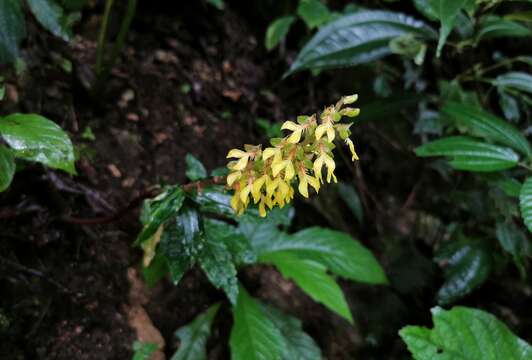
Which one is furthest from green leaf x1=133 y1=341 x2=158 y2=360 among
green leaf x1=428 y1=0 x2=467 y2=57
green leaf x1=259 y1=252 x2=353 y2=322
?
green leaf x1=428 y1=0 x2=467 y2=57

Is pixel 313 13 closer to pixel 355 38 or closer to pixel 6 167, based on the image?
pixel 355 38

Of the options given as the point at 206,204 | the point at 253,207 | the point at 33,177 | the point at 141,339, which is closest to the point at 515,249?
the point at 253,207

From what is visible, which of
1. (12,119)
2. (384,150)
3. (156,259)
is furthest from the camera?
(384,150)

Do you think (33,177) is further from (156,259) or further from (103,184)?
(156,259)

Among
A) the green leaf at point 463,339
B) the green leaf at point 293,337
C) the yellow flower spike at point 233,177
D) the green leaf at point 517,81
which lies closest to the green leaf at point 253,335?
the green leaf at point 293,337

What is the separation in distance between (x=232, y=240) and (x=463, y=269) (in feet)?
4.07

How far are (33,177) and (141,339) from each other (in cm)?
71

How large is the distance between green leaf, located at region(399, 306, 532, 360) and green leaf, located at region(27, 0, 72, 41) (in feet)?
5.14

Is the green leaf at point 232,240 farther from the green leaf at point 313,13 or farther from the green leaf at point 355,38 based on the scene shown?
the green leaf at point 313,13

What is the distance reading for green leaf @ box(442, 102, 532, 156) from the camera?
6.18ft

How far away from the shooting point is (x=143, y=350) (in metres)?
1.71

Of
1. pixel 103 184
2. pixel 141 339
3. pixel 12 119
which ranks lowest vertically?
pixel 141 339

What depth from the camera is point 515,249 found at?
6.96ft

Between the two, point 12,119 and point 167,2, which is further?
point 167,2
